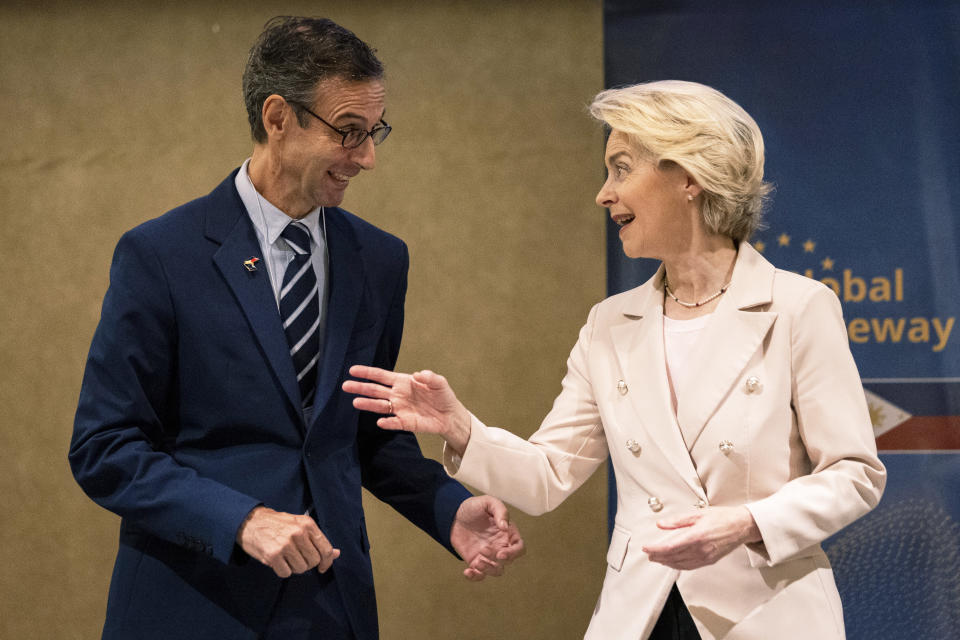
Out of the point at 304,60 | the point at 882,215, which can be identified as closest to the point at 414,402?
the point at 304,60

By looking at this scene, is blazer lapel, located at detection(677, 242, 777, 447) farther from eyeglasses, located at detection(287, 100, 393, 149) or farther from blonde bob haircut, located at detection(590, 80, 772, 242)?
eyeglasses, located at detection(287, 100, 393, 149)

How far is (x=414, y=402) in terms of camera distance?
2064 mm

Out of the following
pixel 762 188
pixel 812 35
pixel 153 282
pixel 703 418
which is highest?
pixel 812 35

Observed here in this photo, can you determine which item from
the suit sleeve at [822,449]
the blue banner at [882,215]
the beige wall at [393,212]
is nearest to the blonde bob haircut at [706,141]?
the suit sleeve at [822,449]

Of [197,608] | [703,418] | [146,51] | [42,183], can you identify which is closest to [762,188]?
[703,418]

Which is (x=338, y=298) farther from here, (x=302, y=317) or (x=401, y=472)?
(x=401, y=472)

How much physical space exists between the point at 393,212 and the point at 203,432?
1.98m

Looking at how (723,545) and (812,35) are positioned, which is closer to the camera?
(723,545)

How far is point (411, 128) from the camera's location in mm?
3869

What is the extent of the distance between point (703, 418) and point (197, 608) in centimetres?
103

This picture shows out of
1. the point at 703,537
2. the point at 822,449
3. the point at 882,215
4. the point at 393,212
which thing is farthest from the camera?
the point at 393,212

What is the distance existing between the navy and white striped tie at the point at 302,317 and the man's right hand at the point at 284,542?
301mm

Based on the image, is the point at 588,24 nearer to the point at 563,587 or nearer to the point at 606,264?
the point at 606,264

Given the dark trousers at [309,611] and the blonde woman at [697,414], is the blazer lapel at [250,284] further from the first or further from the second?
the dark trousers at [309,611]
